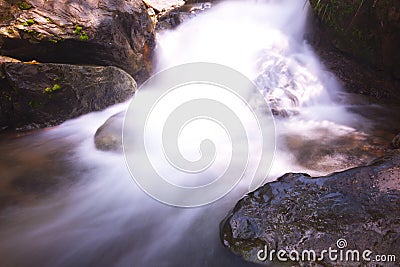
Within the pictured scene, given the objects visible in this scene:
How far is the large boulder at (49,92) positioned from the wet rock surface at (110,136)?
1.12 meters

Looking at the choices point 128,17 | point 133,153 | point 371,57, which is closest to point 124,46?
point 128,17

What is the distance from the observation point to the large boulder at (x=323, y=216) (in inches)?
74.4

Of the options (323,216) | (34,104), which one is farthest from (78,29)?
(323,216)

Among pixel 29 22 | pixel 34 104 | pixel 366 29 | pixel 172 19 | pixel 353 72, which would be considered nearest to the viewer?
pixel 29 22

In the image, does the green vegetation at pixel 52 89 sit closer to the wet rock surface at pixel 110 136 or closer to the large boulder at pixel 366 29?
the wet rock surface at pixel 110 136

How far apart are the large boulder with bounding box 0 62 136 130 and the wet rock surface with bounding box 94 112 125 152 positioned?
1121 mm

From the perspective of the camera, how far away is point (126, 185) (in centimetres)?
343

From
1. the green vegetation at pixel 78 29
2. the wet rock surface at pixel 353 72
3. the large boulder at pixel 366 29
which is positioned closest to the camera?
the green vegetation at pixel 78 29

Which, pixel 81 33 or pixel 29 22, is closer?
pixel 29 22

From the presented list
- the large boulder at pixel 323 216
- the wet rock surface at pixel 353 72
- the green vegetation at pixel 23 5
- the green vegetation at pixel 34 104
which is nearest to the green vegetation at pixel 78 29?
the green vegetation at pixel 23 5

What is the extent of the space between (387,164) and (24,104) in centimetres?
544

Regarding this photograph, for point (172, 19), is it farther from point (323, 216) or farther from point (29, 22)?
point (323, 216)

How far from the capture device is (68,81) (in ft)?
16.1

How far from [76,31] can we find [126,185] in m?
3.37
